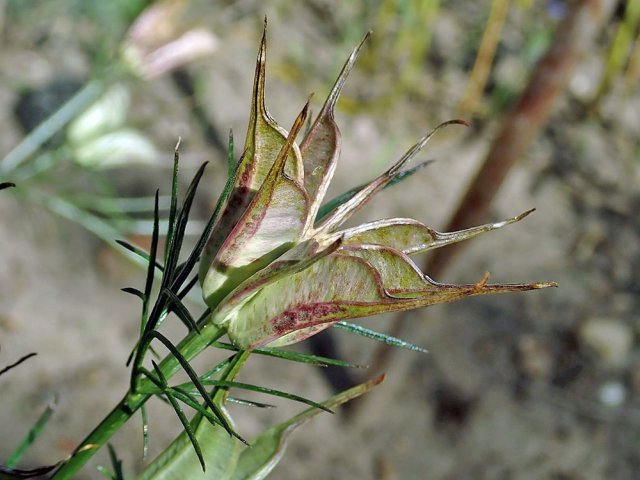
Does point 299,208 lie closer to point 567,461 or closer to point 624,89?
point 567,461

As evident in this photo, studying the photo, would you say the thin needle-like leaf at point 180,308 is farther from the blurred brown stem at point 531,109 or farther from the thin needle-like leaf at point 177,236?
the blurred brown stem at point 531,109

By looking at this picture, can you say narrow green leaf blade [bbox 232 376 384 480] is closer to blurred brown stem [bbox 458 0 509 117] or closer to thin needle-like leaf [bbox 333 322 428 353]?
thin needle-like leaf [bbox 333 322 428 353]

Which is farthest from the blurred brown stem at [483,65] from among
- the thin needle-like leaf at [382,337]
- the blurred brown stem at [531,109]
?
the thin needle-like leaf at [382,337]

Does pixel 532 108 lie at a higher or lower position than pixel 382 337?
lower

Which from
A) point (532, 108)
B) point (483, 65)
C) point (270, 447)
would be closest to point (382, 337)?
point (270, 447)

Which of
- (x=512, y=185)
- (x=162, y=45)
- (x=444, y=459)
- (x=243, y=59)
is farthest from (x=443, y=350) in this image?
(x=243, y=59)

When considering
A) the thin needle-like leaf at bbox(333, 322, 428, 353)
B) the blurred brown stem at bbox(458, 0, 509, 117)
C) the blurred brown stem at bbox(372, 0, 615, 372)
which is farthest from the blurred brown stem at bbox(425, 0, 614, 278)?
the blurred brown stem at bbox(458, 0, 509, 117)

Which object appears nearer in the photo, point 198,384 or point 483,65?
point 198,384

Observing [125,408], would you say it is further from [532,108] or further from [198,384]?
[532,108]
